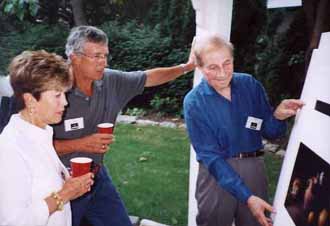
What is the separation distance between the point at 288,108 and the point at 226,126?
0.26 metres

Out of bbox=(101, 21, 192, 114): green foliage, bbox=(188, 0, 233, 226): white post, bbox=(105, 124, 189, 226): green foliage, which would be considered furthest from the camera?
bbox=(101, 21, 192, 114): green foliage

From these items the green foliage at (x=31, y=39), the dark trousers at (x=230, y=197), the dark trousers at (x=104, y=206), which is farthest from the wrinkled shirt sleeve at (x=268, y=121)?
the green foliage at (x=31, y=39)

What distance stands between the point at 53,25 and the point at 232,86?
3.81m

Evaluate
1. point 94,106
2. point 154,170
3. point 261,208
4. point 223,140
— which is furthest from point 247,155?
point 154,170

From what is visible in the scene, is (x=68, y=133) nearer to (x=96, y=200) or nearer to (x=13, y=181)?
(x=96, y=200)

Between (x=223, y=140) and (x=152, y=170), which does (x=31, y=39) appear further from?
(x=223, y=140)

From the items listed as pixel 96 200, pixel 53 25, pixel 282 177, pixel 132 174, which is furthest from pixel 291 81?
pixel 282 177

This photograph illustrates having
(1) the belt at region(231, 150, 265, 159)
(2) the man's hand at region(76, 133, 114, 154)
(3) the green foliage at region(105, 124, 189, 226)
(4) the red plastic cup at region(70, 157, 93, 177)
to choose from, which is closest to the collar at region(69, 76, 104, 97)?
(2) the man's hand at region(76, 133, 114, 154)

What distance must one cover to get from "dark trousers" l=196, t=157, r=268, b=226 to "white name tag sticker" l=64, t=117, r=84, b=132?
0.66 m

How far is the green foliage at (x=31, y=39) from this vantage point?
4379 mm

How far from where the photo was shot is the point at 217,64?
A: 5.48 feet

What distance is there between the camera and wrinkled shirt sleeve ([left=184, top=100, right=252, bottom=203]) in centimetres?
165

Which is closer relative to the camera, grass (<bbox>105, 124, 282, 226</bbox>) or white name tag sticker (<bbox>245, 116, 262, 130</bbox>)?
white name tag sticker (<bbox>245, 116, 262, 130</bbox>)

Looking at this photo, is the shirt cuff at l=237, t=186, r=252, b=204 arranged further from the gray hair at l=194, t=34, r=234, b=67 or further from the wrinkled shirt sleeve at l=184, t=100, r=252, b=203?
the gray hair at l=194, t=34, r=234, b=67
